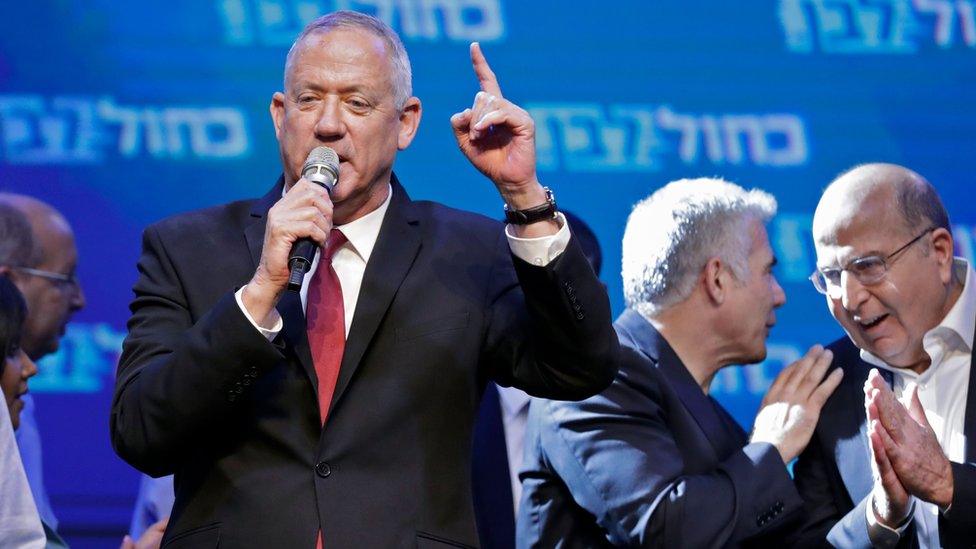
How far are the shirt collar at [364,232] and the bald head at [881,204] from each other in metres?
1.37

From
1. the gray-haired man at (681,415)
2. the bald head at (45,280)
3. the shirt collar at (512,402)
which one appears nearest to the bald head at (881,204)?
the gray-haired man at (681,415)

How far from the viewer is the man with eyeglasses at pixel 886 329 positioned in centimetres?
321

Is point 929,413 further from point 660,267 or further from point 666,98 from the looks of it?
point 666,98

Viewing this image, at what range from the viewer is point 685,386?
3408 millimetres

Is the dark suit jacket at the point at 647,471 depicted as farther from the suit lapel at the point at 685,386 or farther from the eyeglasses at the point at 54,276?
the eyeglasses at the point at 54,276

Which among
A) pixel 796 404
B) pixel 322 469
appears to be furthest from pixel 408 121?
pixel 796 404

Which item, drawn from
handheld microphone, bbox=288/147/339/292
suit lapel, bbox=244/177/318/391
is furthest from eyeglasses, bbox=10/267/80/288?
handheld microphone, bbox=288/147/339/292

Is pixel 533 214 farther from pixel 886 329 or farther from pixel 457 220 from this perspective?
pixel 886 329

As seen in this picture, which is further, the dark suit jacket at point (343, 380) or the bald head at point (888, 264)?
the bald head at point (888, 264)

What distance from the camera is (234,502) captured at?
225cm

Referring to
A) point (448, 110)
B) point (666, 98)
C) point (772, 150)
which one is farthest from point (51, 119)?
point (772, 150)

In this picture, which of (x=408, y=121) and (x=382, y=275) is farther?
(x=408, y=121)

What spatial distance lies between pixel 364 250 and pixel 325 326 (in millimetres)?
171

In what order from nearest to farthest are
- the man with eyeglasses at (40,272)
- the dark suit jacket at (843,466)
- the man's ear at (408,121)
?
the man's ear at (408,121), the dark suit jacket at (843,466), the man with eyeglasses at (40,272)
